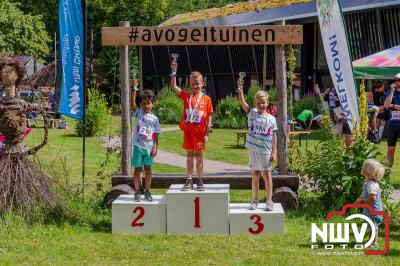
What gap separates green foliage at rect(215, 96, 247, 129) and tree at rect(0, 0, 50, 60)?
22694 millimetres

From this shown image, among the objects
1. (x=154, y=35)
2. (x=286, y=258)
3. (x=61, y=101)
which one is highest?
(x=154, y=35)

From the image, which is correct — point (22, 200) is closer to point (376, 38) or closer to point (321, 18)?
point (321, 18)

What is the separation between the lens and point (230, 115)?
2983cm

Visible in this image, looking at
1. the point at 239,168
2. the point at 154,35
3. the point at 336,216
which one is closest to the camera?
the point at 336,216

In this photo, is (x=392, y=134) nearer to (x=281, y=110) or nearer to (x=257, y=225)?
(x=281, y=110)

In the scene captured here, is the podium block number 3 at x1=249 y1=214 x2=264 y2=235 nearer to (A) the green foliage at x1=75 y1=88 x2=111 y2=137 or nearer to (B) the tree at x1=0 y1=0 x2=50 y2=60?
(A) the green foliage at x1=75 y1=88 x2=111 y2=137

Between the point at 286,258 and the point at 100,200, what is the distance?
3742 millimetres

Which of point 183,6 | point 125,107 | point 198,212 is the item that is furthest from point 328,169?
point 183,6

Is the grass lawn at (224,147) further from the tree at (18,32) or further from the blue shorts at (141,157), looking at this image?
the tree at (18,32)

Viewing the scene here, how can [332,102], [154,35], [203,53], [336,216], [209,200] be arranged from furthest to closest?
1. [203,53]
2. [332,102]
3. [154,35]
4. [336,216]
5. [209,200]

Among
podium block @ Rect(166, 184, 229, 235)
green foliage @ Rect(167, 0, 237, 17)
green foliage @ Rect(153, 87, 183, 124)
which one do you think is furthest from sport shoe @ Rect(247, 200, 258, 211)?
green foliage @ Rect(167, 0, 237, 17)

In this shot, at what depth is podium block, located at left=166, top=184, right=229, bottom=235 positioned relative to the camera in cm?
879

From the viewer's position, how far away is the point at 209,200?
28.8 feet

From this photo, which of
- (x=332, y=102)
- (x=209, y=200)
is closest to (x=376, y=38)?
(x=332, y=102)
